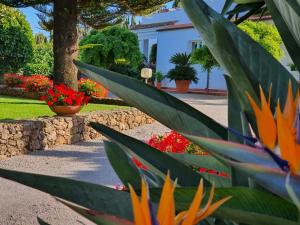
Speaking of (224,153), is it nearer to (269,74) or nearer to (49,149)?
(269,74)

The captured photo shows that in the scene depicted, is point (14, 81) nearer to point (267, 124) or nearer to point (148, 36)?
point (148, 36)

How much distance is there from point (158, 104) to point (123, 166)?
0.34 ft

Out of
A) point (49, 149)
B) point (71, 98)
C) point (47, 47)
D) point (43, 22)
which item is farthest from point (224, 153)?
point (47, 47)

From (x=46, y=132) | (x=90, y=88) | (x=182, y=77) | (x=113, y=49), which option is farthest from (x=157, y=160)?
(x=113, y=49)

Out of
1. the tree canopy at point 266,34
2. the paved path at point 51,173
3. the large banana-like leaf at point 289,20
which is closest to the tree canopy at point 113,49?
the tree canopy at point 266,34

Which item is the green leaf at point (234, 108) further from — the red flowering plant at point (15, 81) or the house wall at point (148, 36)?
the house wall at point (148, 36)

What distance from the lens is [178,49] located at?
88.7 ft

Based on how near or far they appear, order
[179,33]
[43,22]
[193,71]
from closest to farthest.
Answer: [43,22]
[193,71]
[179,33]

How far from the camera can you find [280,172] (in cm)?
39

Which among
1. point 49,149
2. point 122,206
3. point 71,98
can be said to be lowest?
point 49,149

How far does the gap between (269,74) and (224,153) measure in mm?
332

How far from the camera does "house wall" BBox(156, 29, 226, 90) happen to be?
80.8 feet

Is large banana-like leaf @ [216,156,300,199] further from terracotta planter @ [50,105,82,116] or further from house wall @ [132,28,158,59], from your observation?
house wall @ [132,28,158,59]

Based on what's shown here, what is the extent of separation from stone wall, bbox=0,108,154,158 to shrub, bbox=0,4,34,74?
35.6 feet
